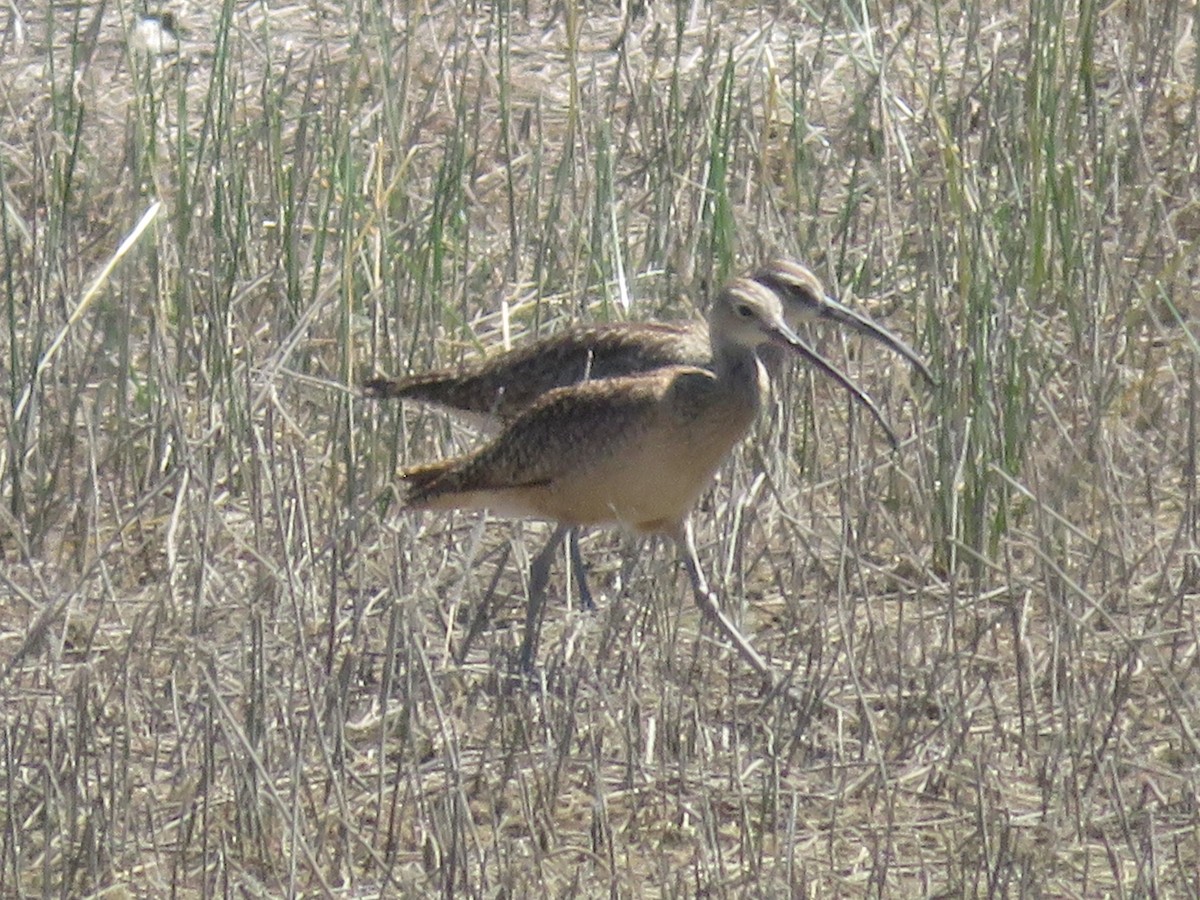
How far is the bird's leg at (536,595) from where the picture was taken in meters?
5.07

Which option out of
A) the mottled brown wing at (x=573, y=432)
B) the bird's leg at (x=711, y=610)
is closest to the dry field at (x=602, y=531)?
the bird's leg at (x=711, y=610)

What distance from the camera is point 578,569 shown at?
5520 mm

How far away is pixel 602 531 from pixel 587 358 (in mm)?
494

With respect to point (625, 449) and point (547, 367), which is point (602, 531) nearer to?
point (547, 367)

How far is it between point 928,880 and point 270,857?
3.50ft

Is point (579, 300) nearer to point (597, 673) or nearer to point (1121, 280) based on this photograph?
point (1121, 280)

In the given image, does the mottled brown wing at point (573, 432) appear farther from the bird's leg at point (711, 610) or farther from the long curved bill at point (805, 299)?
the long curved bill at point (805, 299)

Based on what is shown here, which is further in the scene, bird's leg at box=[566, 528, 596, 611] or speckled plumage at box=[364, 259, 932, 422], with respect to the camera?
speckled plumage at box=[364, 259, 932, 422]

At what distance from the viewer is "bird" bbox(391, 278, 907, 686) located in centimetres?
545

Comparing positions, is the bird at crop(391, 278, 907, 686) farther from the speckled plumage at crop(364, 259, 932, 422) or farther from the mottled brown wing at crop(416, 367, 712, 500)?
the speckled plumage at crop(364, 259, 932, 422)

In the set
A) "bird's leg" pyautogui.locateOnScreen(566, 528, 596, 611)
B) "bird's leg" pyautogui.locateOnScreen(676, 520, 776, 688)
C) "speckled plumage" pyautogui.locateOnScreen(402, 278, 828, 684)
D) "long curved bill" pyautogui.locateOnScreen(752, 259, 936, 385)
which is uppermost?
"long curved bill" pyautogui.locateOnScreen(752, 259, 936, 385)

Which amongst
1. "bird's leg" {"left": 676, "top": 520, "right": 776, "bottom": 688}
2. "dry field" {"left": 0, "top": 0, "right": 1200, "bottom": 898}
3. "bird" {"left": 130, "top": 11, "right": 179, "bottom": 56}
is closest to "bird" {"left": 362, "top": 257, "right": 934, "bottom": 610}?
"dry field" {"left": 0, "top": 0, "right": 1200, "bottom": 898}

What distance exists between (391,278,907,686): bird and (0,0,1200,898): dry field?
11cm

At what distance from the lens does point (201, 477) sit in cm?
453
